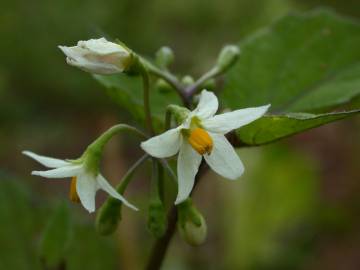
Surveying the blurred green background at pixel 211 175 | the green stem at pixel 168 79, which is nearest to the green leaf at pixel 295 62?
the green stem at pixel 168 79

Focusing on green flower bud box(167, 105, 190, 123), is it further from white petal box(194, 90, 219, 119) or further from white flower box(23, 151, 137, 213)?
white flower box(23, 151, 137, 213)

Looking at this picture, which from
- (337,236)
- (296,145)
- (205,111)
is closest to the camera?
(205,111)

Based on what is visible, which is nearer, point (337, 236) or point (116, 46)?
point (116, 46)

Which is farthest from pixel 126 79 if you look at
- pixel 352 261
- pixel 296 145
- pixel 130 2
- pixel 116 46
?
pixel 296 145

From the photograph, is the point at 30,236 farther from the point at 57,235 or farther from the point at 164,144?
the point at 164,144

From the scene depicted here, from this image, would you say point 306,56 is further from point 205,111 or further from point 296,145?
point 296,145

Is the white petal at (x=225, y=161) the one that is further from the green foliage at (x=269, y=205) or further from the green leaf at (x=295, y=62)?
the green foliage at (x=269, y=205)

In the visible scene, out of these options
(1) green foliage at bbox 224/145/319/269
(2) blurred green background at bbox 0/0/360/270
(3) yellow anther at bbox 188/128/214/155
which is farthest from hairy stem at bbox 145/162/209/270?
(1) green foliage at bbox 224/145/319/269
